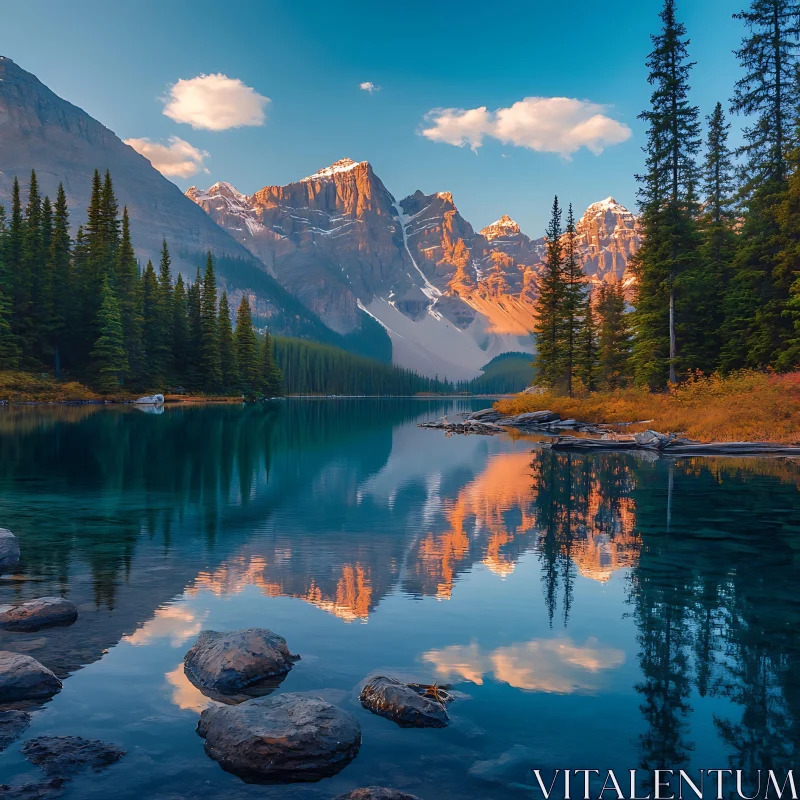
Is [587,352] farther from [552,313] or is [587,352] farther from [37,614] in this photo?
[37,614]

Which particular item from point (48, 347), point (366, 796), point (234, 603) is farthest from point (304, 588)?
point (48, 347)

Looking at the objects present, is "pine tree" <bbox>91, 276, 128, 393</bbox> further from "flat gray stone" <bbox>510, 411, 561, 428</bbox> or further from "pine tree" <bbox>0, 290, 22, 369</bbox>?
"flat gray stone" <bbox>510, 411, 561, 428</bbox>

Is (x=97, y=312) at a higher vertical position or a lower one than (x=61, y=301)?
lower

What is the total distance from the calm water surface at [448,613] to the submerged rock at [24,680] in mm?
222

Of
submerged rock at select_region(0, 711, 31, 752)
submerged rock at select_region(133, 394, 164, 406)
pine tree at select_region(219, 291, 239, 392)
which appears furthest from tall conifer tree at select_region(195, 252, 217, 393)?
submerged rock at select_region(0, 711, 31, 752)

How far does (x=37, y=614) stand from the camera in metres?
8.68

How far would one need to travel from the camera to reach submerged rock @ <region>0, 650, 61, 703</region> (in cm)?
656

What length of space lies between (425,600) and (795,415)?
87.6 ft

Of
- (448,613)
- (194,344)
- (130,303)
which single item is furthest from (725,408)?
(194,344)

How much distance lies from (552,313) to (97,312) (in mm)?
55673

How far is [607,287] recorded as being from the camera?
73.4 meters

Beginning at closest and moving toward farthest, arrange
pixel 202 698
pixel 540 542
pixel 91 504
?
1. pixel 202 698
2. pixel 540 542
3. pixel 91 504

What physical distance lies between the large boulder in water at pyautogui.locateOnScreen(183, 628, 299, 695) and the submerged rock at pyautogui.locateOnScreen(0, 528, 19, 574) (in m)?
5.80

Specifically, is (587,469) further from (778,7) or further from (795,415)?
(778,7)
